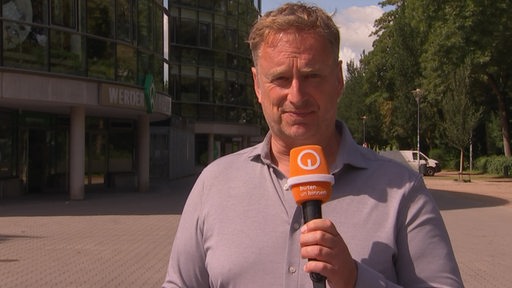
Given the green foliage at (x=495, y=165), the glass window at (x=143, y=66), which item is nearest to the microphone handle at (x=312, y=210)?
the glass window at (x=143, y=66)

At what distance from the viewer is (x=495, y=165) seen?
43.9 meters

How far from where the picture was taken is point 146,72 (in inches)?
969

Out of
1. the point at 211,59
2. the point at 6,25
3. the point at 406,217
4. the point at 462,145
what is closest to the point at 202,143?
the point at 211,59

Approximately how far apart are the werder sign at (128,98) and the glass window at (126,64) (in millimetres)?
448

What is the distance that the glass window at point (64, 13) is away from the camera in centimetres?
2011

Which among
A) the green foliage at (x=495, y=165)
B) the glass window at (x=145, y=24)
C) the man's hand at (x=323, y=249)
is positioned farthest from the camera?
the green foliage at (x=495, y=165)

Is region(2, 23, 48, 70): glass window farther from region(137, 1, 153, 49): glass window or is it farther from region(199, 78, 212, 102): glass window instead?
region(199, 78, 212, 102): glass window

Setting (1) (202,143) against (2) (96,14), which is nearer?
(2) (96,14)

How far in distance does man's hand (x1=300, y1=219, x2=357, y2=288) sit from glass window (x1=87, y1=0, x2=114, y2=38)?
20.4 meters

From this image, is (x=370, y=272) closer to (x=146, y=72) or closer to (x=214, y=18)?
(x=146, y=72)

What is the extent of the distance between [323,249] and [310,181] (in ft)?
0.73

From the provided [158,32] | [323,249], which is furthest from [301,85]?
[158,32]

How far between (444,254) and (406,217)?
0.16 m

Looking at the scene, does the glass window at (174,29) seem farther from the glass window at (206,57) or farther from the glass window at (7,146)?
the glass window at (7,146)
